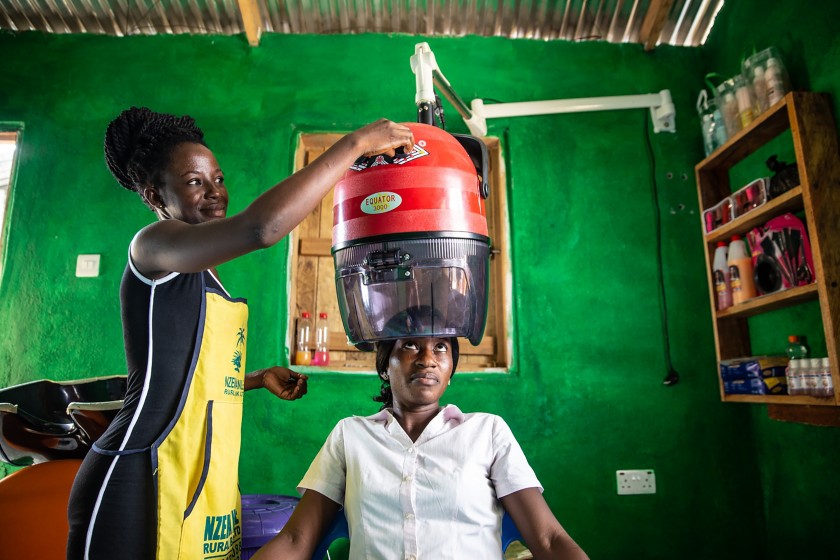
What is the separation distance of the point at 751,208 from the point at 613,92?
1013 mm

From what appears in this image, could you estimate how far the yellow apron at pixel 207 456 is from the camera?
108 cm

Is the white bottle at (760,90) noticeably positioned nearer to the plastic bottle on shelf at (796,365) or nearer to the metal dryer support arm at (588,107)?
the metal dryer support arm at (588,107)

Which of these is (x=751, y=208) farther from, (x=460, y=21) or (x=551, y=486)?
(x=460, y=21)

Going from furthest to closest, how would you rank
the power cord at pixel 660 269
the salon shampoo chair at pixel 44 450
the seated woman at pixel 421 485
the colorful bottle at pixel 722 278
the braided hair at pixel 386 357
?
the power cord at pixel 660 269 → the colorful bottle at pixel 722 278 → the braided hair at pixel 386 357 → the salon shampoo chair at pixel 44 450 → the seated woman at pixel 421 485

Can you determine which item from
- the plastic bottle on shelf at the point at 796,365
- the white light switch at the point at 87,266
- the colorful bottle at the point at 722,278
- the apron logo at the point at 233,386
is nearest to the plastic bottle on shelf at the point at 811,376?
the plastic bottle on shelf at the point at 796,365

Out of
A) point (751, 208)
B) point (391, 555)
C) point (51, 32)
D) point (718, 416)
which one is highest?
point (51, 32)

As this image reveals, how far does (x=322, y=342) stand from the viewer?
2789 mm

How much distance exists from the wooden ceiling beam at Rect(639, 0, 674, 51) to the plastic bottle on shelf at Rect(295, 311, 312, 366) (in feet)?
7.33

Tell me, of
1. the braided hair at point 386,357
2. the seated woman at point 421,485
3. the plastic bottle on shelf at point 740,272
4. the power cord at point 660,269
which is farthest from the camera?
the power cord at point 660,269

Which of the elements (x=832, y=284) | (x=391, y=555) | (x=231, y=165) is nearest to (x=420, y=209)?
(x=391, y=555)

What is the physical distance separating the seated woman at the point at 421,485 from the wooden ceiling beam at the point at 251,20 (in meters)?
2.11

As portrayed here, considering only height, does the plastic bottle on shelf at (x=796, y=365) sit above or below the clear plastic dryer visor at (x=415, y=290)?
below

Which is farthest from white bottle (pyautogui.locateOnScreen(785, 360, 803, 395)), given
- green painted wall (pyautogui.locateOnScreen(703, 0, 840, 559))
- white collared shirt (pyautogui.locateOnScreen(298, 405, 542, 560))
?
white collared shirt (pyautogui.locateOnScreen(298, 405, 542, 560))

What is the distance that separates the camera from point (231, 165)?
2.87 meters
